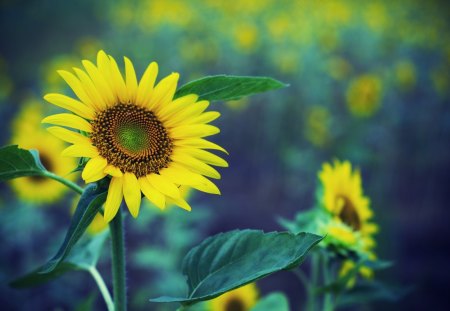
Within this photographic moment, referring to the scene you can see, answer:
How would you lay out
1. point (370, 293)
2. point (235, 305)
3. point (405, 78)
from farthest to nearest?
point (405, 78), point (235, 305), point (370, 293)

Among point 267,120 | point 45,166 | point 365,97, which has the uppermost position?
point 267,120

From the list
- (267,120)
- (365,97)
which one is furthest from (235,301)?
(267,120)

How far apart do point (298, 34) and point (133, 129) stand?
3247 mm

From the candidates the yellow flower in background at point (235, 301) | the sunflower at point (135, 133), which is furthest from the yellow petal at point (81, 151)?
the yellow flower in background at point (235, 301)

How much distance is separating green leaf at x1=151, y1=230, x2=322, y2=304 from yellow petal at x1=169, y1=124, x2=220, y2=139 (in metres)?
0.10

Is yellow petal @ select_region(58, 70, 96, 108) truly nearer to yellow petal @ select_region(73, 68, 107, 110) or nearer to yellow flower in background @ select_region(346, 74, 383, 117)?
yellow petal @ select_region(73, 68, 107, 110)

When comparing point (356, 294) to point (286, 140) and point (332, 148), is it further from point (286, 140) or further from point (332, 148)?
point (286, 140)

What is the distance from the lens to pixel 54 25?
468 centimetres

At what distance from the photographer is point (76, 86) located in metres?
0.49

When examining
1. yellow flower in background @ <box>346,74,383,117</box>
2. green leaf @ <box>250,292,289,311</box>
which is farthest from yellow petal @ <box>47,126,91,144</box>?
yellow flower in background @ <box>346,74,383,117</box>

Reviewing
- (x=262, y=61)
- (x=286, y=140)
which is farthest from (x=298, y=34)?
(x=286, y=140)

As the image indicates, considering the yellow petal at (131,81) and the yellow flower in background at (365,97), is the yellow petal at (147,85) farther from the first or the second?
the yellow flower in background at (365,97)

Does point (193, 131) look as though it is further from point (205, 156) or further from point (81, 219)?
point (81, 219)

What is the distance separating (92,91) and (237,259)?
0.22m
